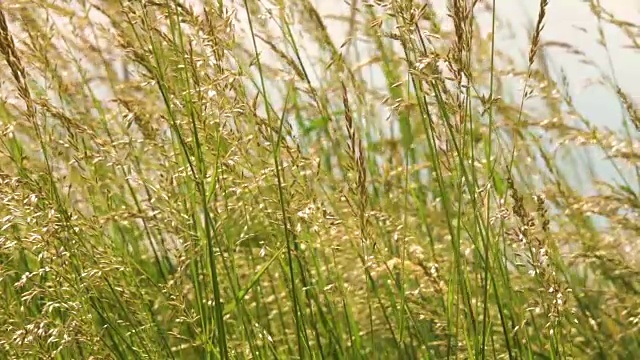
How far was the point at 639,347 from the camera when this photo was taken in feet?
7.73

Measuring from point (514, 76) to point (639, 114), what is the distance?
0.44 metres

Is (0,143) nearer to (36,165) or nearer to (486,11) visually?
(36,165)

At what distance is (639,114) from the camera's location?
7.82 ft

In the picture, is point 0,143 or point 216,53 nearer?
point 216,53

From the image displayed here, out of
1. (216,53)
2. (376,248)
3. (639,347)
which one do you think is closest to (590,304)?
(639,347)

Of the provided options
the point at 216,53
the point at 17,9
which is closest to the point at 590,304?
the point at 216,53

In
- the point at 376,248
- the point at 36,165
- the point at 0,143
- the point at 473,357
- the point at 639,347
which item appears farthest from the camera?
the point at 36,165

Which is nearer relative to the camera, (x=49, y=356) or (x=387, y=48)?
(x=49, y=356)

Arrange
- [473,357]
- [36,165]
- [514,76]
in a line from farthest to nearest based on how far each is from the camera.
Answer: [514,76]
[36,165]
[473,357]

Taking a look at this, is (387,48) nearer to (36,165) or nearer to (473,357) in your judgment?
(36,165)

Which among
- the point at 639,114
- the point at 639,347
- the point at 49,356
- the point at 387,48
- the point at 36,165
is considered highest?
the point at 387,48

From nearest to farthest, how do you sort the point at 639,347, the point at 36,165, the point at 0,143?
the point at 0,143, the point at 639,347, the point at 36,165

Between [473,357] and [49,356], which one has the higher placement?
[49,356]

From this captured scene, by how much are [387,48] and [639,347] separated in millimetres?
1155
